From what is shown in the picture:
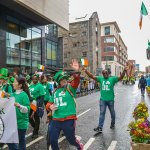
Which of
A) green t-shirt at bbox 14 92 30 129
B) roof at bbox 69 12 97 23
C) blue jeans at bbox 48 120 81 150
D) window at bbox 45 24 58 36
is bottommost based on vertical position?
blue jeans at bbox 48 120 81 150

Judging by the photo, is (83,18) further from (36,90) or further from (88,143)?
(88,143)

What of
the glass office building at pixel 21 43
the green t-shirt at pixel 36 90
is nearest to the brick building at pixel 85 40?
the glass office building at pixel 21 43

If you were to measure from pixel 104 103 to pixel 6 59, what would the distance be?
14.1 meters

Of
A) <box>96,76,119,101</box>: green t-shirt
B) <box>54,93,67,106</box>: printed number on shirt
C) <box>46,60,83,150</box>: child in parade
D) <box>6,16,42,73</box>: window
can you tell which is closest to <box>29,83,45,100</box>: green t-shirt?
<box>96,76,119,101</box>: green t-shirt

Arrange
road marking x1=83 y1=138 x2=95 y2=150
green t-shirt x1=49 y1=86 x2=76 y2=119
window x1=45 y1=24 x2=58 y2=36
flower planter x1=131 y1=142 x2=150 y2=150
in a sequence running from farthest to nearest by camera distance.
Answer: window x1=45 y1=24 x2=58 y2=36 < road marking x1=83 y1=138 x2=95 y2=150 < green t-shirt x1=49 y1=86 x2=76 y2=119 < flower planter x1=131 y1=142 x2=150 y2=150

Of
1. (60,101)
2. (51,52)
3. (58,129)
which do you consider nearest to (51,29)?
(51,52)

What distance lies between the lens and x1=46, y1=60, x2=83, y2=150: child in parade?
5199mm

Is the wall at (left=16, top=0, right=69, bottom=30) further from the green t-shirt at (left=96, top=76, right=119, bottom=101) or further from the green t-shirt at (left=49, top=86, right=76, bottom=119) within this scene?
the green t-shirt at (left=49, top=86, right=76, bottom=119)

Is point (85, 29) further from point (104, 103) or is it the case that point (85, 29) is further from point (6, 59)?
point (104, 103)

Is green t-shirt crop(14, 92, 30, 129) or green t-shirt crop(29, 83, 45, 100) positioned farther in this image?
green t-shirt crop(29, 83, 45, 100)

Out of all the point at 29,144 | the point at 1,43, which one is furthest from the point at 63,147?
the point at 1,43

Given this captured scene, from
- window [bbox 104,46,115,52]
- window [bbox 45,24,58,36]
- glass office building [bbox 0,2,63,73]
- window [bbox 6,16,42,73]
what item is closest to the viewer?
glass office building [bbox 0,2,63,73]

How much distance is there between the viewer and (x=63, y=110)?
206 inches

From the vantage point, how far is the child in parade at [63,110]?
5199mm
